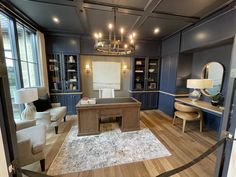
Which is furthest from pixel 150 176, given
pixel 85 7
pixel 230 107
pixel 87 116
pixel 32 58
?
pixel 32 58

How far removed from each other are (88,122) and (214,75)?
351 centimetres

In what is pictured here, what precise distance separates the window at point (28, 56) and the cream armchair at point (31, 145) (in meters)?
1.54

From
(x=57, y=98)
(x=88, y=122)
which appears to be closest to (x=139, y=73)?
(x=88, y=122)

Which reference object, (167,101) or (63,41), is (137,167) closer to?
(167,101)

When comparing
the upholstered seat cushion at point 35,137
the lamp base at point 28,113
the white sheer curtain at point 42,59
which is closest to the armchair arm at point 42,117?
the lamp base at point 28,113

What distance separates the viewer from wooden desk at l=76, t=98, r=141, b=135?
275cm

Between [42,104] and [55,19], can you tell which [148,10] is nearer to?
[55,19]

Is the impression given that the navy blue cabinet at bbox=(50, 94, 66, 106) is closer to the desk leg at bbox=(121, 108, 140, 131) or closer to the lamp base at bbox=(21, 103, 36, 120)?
the lamp base at bbox=(21, 103, 36, 120)

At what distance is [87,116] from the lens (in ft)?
9.09

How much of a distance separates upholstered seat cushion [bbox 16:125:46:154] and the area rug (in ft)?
1.47

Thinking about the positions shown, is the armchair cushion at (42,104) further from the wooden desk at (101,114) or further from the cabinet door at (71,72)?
the wooden desk at (101,114)

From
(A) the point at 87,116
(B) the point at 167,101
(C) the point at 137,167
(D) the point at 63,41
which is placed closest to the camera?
(C) the point at 137,167

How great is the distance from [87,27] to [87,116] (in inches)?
101

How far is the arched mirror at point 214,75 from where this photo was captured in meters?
2.94
